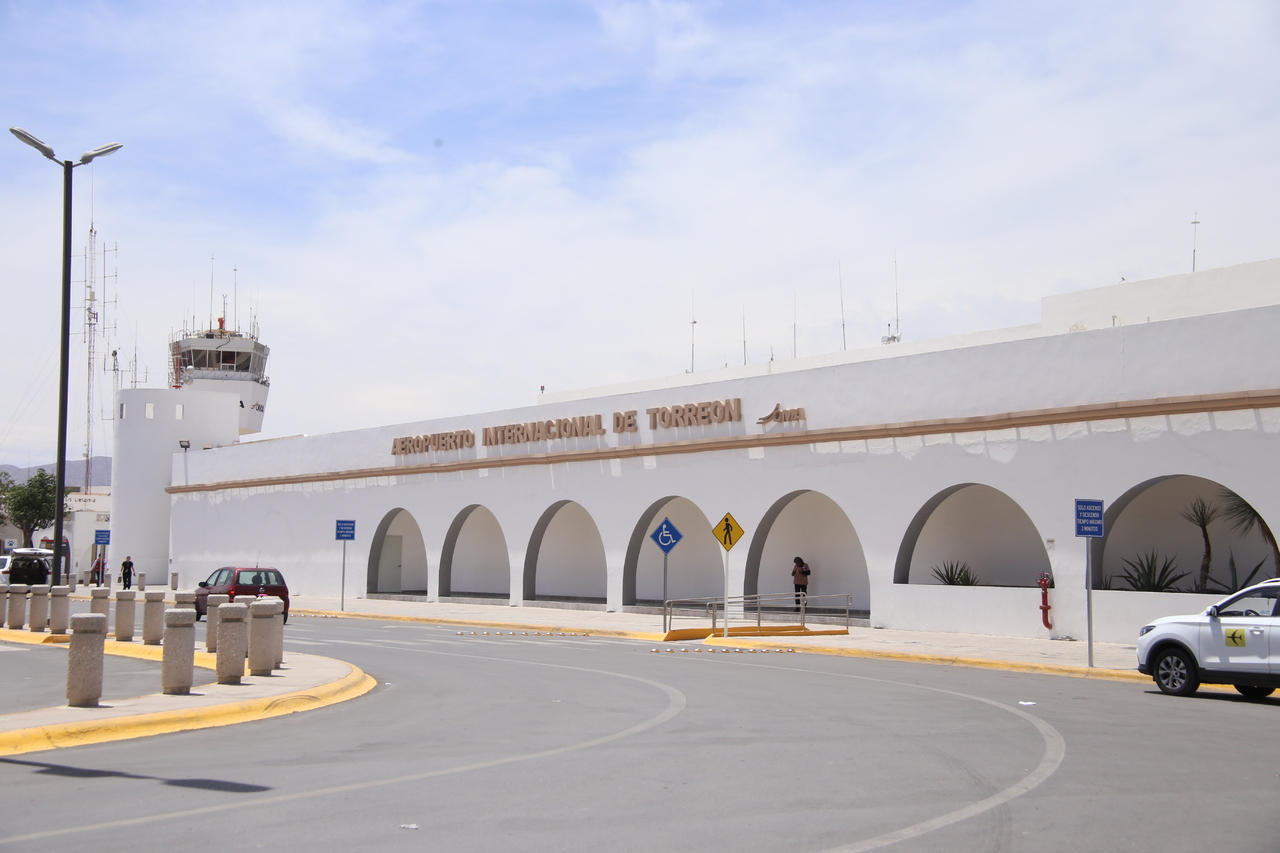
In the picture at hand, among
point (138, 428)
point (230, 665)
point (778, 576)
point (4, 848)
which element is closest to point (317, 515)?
point (138, 428)

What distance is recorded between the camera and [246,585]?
2969 cm

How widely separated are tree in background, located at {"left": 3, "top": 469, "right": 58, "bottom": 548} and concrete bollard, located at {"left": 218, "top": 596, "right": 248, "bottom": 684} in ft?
292

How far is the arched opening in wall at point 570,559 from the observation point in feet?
130

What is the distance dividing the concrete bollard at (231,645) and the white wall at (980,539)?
18607 mm

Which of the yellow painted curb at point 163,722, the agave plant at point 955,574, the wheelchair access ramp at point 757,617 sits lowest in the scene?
the wheelchair access ramp at point 757,617

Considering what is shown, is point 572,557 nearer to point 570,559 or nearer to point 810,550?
point 570,559

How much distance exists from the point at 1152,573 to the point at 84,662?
20399 mm

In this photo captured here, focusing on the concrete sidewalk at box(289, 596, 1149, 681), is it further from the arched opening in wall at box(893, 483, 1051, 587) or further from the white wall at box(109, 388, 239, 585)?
the white wall at box(109, 388, 239, 585)

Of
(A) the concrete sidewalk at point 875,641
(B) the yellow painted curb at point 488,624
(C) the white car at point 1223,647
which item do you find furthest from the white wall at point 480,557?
(C) the white car at point 1223,647

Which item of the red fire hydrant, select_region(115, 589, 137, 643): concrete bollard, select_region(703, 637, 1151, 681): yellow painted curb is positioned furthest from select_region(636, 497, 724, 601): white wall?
select_region(115, 589, 137, 643): concrete bollard

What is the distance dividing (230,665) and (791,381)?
1885 cm

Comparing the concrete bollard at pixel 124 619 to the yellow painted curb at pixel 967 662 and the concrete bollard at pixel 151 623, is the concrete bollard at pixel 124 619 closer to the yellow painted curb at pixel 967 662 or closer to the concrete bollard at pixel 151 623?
the concrete bollard at pixel 151 623

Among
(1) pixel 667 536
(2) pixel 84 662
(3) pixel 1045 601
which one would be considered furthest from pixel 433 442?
→ (2) pixel 84 662

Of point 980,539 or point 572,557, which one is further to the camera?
point 572,557
